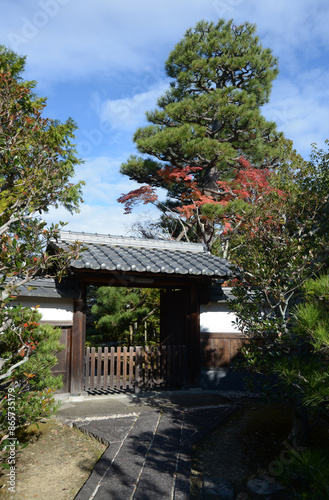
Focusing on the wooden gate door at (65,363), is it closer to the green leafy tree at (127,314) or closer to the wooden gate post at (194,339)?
the wooden gate post at (194,339)

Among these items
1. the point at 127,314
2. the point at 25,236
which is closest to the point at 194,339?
the point at 127,314

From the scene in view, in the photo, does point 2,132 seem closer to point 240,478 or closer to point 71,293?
point 71,293

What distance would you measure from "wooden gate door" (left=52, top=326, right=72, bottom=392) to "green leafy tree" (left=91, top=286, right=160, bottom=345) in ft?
14.1

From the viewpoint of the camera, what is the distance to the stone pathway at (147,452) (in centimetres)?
425

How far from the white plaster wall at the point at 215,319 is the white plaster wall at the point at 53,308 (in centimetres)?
332

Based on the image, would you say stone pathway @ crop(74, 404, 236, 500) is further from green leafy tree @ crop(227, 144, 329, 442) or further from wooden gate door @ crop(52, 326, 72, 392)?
wooden gate door @ crop(52, 326, 72, 392)

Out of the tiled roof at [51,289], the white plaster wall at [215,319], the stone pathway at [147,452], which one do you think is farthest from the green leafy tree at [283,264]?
the tiled roof at [51,289]

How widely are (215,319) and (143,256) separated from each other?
2.52 metres

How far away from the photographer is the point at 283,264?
5477mm

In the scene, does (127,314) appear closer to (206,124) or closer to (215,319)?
(215,319)

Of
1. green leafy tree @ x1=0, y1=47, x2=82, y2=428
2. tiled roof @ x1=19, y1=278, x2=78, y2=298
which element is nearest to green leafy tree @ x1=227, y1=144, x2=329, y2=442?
green leafy tree @ x1=0, y1=47, x2=82, y2=428

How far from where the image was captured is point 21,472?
4.85m

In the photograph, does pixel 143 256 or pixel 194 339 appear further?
pixel 194 339

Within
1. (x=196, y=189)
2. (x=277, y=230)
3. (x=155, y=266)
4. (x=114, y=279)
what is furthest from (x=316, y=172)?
(x=196, y=189)
